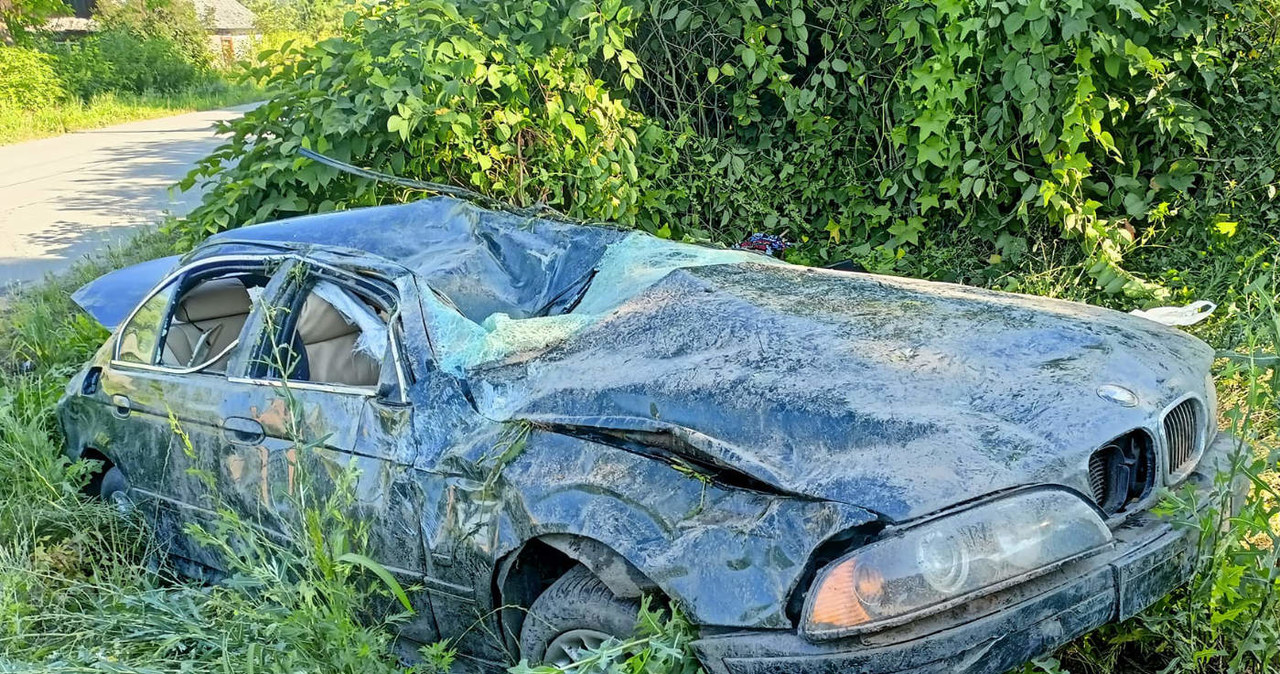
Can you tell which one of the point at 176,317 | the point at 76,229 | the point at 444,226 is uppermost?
the point at 444,226

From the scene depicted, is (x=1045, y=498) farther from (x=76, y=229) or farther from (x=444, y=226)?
(x=76, y=229)

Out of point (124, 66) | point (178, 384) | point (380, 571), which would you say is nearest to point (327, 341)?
point (178, 384)

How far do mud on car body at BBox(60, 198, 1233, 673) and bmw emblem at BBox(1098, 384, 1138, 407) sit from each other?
0.01 meters

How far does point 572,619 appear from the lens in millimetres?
2531

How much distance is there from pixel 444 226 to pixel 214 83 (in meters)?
33.2

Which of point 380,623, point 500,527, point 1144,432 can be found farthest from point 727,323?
point 380,623

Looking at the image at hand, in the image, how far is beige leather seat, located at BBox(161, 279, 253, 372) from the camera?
404 centimetres

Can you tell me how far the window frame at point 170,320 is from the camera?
3592 millimetres

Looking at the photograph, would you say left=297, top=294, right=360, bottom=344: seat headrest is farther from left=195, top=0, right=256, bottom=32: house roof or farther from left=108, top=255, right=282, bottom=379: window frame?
left=195, top=0, right=256, bottom=32: house roof

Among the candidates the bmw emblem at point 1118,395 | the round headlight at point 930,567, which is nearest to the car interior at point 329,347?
the round headlight at point 930,567

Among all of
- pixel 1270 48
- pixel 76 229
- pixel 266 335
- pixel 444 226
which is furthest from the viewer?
pixel 76 229

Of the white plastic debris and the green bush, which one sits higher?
the green bush

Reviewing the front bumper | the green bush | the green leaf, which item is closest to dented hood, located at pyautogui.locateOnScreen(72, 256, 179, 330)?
the green leaf

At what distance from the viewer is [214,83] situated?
109ft
